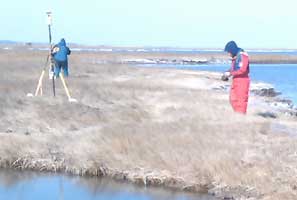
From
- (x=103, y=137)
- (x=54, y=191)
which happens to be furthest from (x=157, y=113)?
(x=54, y=191)

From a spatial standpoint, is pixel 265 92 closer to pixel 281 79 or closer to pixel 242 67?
pixel 242 67

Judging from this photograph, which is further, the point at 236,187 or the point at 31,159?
the point at 31,159

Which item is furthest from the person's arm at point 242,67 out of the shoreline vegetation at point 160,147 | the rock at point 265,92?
the rock at point 265,92

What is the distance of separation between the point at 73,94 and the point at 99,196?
1102 cm

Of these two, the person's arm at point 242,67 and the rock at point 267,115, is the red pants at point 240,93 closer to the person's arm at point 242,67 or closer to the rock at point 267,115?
the person's arm at point 242,67

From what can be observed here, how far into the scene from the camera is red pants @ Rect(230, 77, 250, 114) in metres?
16.3

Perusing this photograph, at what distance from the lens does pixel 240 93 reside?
54.0 ft

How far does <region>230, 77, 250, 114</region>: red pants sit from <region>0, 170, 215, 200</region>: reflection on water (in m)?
5.05

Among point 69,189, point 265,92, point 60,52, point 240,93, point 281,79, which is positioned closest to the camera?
point 69,189

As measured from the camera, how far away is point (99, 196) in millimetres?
11867

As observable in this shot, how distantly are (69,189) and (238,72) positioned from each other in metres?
5.56

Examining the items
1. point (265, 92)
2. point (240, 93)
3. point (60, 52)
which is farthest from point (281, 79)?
point (240, 93)

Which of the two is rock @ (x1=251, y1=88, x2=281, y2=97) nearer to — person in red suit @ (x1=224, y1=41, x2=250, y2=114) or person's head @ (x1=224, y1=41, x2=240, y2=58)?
person in red suit @ (x1=224, y1=41, x2=250, y2=114)

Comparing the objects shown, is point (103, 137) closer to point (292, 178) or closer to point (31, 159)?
point (31, 159)
